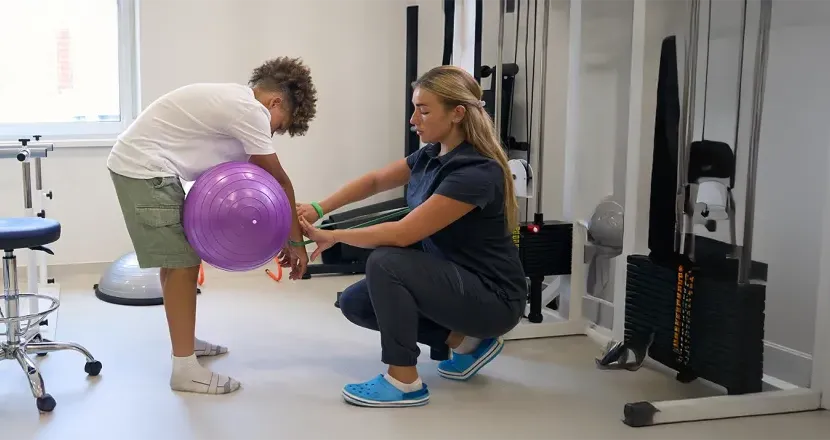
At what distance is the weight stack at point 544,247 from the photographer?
10.8 feet

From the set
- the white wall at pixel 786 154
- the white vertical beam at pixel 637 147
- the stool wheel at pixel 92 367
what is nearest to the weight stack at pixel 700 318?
the white vertical beam at pixel 637 147

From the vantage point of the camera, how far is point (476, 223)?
247 cm

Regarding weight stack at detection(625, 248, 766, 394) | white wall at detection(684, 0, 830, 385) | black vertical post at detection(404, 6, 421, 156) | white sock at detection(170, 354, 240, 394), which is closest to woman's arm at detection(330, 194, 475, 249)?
white sock at detection(170, 354, 240, 394)

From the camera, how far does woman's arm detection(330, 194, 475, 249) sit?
235cm

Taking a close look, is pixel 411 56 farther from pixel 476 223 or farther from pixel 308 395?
pixel 308 395

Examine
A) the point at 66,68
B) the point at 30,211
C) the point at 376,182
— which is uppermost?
the point at 66,68

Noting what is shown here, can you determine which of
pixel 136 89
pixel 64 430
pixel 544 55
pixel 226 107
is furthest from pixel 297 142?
pixel 64 430

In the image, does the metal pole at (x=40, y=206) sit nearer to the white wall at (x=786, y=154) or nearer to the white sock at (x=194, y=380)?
the white sock at (x=194, y=380)

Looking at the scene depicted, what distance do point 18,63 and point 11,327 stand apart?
7.80 feet

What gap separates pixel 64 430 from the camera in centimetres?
224

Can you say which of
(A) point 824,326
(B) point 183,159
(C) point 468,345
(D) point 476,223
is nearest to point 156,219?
(B) point 183,159

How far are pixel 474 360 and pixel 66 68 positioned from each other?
3.07 meters

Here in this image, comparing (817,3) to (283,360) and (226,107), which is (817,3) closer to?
(226,107)

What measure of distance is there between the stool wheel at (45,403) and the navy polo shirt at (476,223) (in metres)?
1.20
